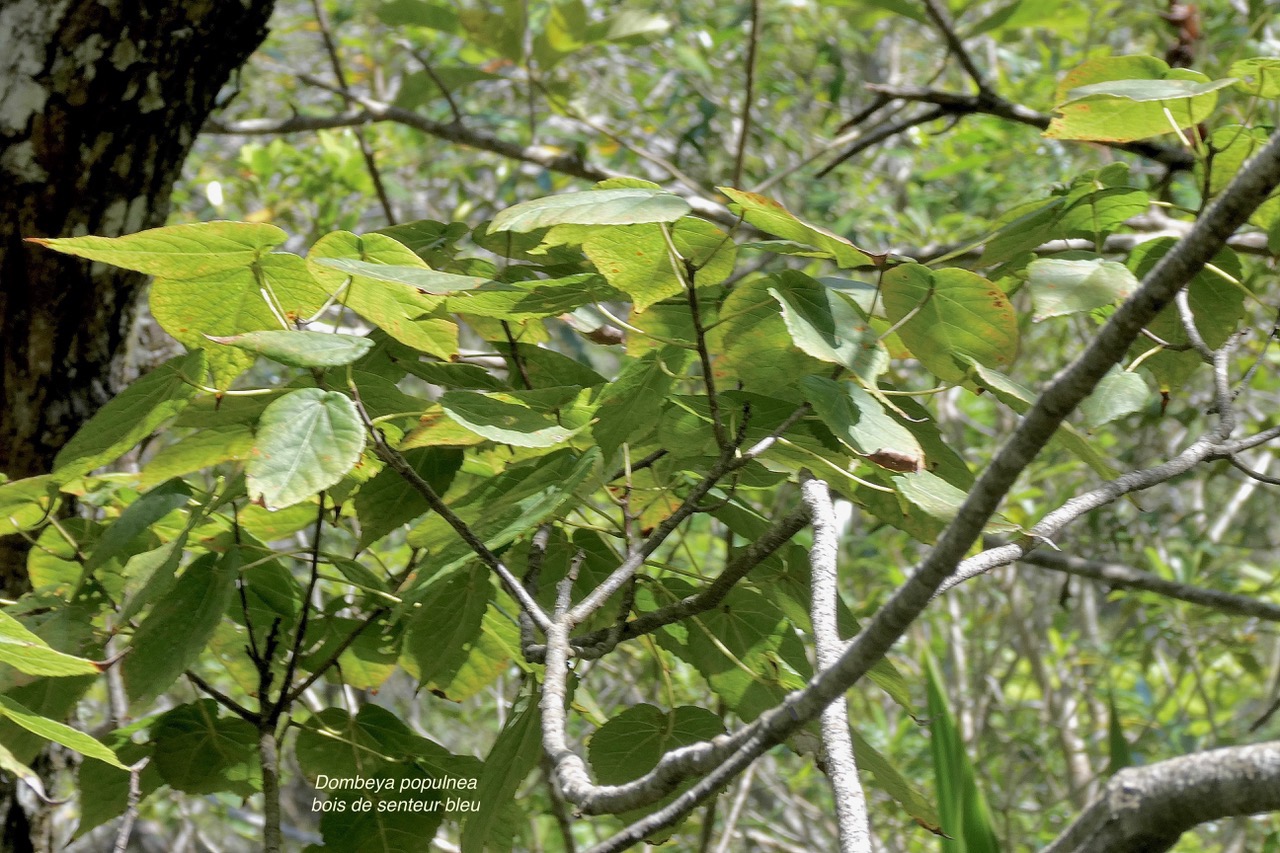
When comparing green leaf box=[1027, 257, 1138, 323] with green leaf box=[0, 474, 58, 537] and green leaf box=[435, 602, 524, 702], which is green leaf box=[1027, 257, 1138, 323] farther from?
green leaf box=[0, 474, 58, 537]

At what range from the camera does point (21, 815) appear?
0.98m

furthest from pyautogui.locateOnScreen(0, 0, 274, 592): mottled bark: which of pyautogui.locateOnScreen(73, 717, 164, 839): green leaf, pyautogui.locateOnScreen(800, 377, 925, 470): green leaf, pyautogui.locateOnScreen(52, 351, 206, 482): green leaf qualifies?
pyautogui.locateOnScreen(800, 377, 925, 470): green leaf

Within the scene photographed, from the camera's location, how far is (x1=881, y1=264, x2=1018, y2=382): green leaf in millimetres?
531

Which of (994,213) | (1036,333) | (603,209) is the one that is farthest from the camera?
(1036,333)

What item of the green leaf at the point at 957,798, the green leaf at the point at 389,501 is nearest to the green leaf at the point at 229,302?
the green leaf at the point at 389,501

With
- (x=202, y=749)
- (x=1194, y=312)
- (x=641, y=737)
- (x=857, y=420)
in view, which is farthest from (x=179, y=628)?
(x=1194, y=312)

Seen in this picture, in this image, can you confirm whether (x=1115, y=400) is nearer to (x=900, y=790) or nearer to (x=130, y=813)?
(x=900, y=790)

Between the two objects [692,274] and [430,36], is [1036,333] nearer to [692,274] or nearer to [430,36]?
[430,36]

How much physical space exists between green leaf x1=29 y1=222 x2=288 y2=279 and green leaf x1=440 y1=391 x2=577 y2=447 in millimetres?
123

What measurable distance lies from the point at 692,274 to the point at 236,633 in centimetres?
44

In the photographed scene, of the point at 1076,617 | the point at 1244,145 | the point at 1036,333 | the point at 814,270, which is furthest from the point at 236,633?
the point at 1076,617

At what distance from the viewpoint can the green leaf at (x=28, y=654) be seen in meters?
0.48

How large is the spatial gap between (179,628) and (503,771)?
196 millimetres

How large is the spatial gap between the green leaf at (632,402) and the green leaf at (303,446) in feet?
0.36
